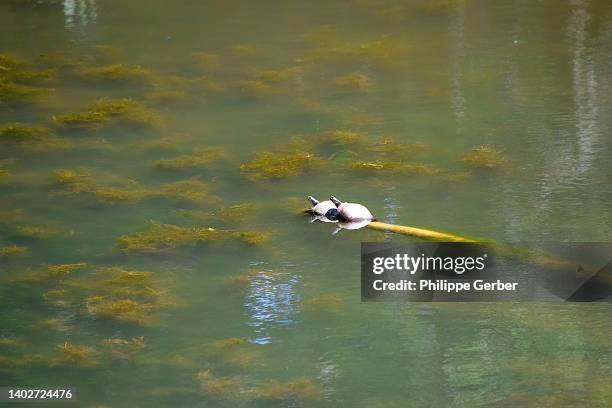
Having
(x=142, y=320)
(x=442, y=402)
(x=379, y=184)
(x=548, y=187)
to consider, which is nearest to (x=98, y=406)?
(x=142, y=320)

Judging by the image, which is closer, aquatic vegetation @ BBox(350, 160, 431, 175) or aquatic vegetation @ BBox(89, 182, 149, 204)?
aquatic vegetation @ BBox(89, 182, 149, 204)

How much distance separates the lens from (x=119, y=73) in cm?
737

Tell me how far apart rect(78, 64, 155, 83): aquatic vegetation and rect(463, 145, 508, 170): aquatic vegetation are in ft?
7.95

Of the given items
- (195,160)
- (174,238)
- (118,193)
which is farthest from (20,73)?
(174,238)

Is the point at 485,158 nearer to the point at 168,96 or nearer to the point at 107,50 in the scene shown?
the point at 168,96

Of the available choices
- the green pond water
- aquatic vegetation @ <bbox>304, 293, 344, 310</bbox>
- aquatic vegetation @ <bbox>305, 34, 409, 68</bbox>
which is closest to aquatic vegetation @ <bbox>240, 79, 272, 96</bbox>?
the green pond water

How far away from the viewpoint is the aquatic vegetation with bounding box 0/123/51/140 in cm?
642

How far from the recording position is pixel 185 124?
6555 millimetres

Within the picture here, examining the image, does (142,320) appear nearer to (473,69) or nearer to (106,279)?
(106,279)

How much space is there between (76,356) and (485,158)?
8.56 feet

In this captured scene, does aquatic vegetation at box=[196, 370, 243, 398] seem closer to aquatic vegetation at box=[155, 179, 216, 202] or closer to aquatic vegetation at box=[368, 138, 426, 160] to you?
aquatic vegetation at box=[155, 179, 216, 202]

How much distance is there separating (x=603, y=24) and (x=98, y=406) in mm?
5296

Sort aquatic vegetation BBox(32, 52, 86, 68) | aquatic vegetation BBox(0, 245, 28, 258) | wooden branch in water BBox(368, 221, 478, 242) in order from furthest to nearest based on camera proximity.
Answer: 1. aquatic vegetation BBox(32, 52, 86, 68)
2. aquatic vegetation BBox(0, 245, 28, 258)
3. wooden branch in water BBox(368, 221, 478, 242)

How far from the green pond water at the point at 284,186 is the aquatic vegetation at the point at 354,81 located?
23 millimetres
